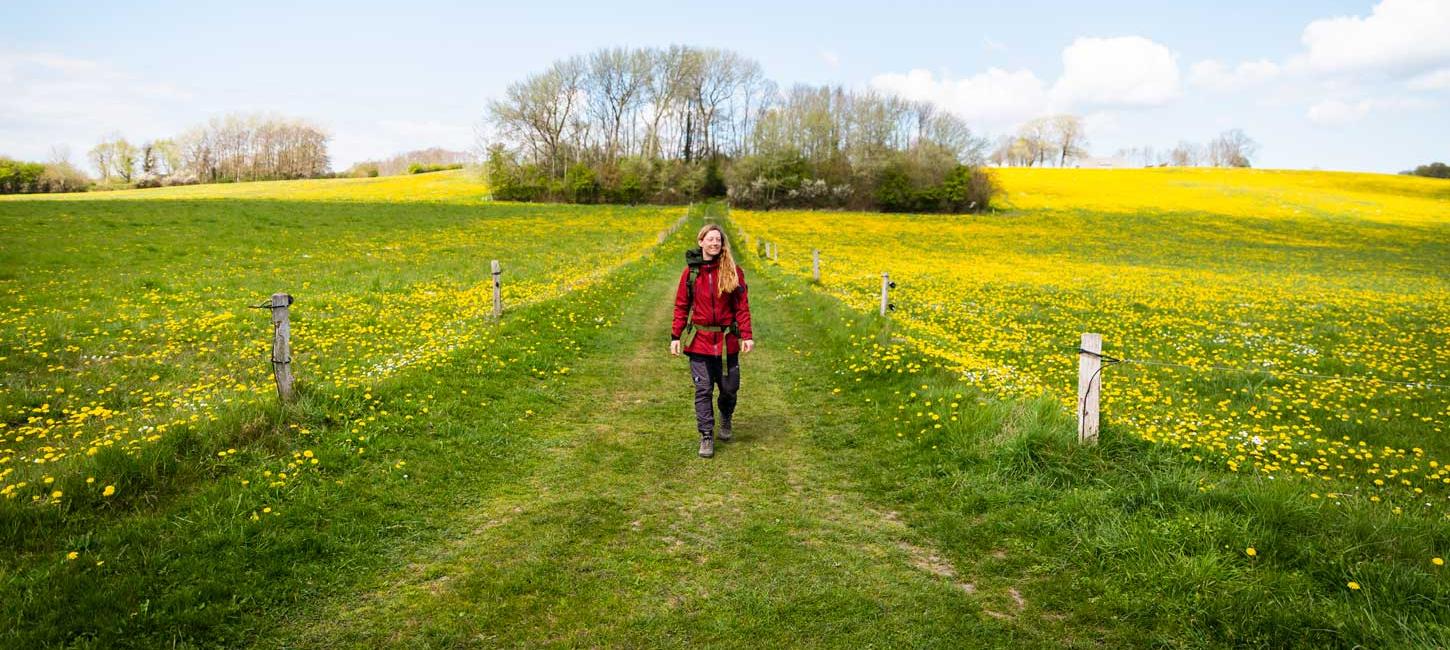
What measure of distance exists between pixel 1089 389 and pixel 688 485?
3.83 m

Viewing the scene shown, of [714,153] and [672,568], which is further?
[714,153]

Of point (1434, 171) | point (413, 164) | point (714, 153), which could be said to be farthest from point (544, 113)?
point (1434, 171)

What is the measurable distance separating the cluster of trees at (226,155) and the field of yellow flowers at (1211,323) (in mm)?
95481

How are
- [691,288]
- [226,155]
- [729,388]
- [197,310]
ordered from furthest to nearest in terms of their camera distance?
[226,155]
[197,310]
[729,388]
[691,288]

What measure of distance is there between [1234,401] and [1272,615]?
23.7 feet

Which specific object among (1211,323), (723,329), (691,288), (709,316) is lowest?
(1211,323)

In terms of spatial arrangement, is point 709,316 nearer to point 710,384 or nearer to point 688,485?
point 710,384

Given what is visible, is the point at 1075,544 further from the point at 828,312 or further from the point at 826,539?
the point at 828,312

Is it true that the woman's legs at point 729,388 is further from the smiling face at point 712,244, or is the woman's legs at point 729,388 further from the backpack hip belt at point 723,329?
the smiling face at point 712,244

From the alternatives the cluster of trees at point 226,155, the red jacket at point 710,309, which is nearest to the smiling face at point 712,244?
the red jacket at point 710,309

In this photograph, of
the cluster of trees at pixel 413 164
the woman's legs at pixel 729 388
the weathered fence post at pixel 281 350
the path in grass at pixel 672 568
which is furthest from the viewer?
the cluster of trees at pixel 413 164

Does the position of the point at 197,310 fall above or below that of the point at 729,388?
above

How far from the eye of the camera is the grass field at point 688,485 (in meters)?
4.08

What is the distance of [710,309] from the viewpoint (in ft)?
23.7
